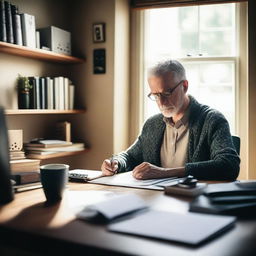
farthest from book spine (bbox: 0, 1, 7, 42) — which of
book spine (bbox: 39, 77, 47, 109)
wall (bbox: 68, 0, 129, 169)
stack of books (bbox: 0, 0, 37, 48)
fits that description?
wall (bbox: 68, 0, 129, 169)

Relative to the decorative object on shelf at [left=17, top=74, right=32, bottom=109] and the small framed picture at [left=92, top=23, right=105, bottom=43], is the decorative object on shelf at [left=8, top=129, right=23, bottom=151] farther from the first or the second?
the small framed picture at [left=92, top=23, right=105, bottom=43]

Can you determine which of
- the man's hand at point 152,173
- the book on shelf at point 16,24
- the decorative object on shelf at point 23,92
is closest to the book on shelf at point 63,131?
the decorative object on shelf at point 23,92

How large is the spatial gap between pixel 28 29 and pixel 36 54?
213mm

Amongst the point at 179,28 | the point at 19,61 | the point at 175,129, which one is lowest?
the point at 175,129

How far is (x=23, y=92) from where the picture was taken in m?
2.85

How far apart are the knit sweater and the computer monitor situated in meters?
0.81

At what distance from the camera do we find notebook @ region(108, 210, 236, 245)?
84 centimetres

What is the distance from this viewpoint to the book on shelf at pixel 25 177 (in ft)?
4.58

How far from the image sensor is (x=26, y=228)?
934 mm

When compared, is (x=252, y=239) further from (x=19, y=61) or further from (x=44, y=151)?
(x=19, y=61)

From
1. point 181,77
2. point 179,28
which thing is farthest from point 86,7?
point 181,77

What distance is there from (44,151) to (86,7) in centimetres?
142

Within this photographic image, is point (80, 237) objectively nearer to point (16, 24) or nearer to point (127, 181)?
point (127, 181)

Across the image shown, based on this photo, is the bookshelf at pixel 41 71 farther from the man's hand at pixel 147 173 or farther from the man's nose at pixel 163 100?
the man's hand at pixel 147 173
